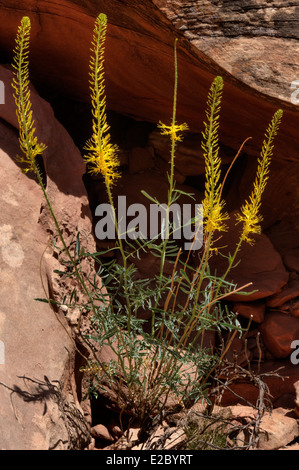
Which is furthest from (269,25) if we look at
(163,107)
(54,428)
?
(54,428)

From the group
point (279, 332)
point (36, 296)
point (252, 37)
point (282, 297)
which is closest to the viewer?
point (36, 296)

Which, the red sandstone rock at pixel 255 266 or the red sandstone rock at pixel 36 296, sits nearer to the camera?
the red sandstone rock at pixel 36 296

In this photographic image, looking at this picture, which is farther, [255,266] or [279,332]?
[255,266]

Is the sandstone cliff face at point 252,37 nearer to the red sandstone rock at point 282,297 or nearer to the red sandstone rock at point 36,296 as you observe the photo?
the red sandstone rock at point 36,296

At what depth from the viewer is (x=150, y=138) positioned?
12.3 ft

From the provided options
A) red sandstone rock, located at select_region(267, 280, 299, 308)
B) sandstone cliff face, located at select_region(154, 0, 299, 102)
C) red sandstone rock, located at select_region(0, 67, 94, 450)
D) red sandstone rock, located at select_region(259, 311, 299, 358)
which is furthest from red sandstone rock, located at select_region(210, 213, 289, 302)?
sandstone cliff face, located at select_region(154, 0, 299, 102)

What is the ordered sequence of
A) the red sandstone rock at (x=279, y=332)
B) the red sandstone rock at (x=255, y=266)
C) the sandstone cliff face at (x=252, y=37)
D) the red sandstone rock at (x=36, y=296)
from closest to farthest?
the red sandstone rock at (x=36, y=296)
the sandstone cliff face at (x=252, y=37)
the red sandstone rock at (x=279, y=332)
the red sandstone rock at (x=255, y=266)

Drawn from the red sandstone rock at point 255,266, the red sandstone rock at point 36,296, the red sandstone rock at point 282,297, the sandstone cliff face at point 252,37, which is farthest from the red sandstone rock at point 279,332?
the sandstone cliff face at point 252,37

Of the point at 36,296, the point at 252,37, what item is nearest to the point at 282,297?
the point at 252,37

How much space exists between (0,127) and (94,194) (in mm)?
919

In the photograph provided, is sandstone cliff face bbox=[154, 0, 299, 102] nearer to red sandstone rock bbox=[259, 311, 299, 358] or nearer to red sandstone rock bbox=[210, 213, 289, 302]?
red sandstone rock bbox=[210, 213, 289, 302]

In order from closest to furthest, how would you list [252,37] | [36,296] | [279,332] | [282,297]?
[36,296] → [252,37] → [279,332] → [282,297]

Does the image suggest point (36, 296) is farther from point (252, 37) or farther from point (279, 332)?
point (279, 332)
